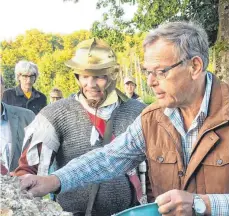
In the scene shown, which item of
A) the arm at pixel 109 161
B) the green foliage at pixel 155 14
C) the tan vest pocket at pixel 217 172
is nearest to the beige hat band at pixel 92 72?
the arm at pixel 109 161

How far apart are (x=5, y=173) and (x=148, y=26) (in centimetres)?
1359

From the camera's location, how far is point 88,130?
362 cm

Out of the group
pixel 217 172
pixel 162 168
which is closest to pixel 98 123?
pixel 162 168

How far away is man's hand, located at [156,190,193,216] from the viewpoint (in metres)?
2.16

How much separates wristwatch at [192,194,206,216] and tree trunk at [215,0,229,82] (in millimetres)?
10667

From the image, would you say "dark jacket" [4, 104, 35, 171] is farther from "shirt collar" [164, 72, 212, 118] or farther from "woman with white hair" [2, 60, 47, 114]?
"shirt collar" [164, 72, 212, 118]

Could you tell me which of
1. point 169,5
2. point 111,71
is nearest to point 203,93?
point 111,71

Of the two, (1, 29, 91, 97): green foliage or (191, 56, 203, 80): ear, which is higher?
(191, 56, 203, 80): ear

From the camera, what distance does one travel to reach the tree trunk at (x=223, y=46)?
1313 centimetres

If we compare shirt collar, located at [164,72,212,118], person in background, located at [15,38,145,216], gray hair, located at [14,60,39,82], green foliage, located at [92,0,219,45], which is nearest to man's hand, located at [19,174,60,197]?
shirt collar, located at [164,72,212,118]

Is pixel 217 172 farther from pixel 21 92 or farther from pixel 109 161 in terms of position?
pixel 21 92

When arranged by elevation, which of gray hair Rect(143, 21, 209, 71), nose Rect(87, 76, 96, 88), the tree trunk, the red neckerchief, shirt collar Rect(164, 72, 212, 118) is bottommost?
the tree trunk

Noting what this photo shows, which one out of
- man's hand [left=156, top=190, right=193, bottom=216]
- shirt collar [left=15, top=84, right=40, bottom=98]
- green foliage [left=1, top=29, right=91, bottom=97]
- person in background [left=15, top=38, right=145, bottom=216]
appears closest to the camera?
man's hand [left=156, top=190, right=193, bottom=216]

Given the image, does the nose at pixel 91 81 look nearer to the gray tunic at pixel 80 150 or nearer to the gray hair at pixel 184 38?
the gray tunic at pixel 80 150
